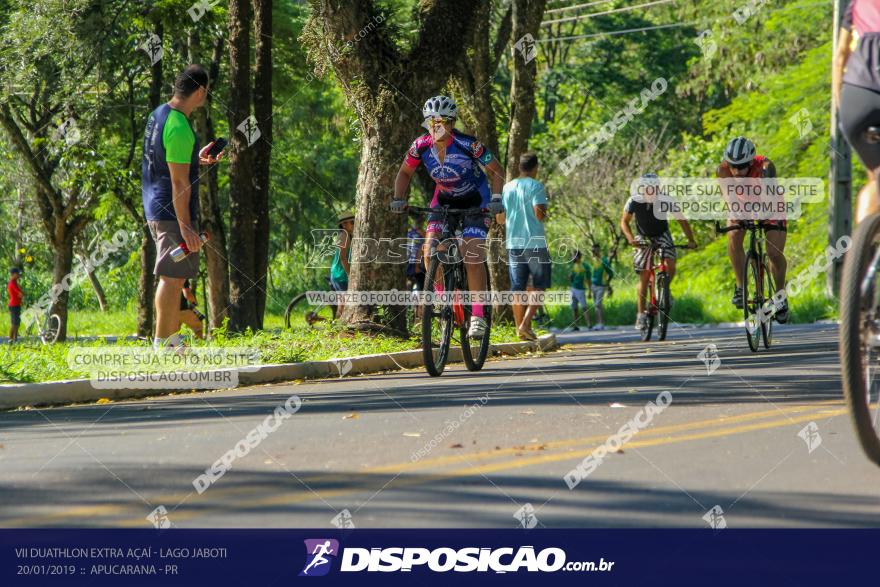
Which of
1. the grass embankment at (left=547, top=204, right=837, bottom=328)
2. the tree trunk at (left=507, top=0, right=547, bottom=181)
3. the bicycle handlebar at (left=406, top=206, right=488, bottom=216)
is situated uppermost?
the tree trunk at (left=507, top=0, right=547, bottom=181)

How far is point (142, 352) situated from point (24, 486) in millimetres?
5144

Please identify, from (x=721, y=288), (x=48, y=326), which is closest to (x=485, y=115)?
(x=721, y=288)

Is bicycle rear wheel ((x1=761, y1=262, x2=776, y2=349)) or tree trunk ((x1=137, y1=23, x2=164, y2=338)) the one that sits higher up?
bicycle rear wheel ((x1=761, y1=262, x2=776, y2=349))

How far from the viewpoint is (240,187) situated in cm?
1941

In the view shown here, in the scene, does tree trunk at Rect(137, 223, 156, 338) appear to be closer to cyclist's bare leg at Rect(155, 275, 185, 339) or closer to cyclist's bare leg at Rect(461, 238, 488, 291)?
cyclist's bare leg at Rect(155, 275, 185, 339)

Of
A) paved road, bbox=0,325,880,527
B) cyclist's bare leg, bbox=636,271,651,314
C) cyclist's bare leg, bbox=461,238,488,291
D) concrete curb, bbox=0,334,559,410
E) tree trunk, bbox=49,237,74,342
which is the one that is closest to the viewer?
paved road, bbox=0,325,880,527

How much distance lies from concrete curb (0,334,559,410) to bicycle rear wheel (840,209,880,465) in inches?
233

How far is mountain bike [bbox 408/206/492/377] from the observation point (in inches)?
403

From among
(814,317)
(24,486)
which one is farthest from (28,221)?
(24,486)

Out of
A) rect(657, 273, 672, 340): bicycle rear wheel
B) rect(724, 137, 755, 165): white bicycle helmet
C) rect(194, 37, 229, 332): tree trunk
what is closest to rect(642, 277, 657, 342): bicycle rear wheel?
rect(657, 273, 672, 340): bicycle rear wheel

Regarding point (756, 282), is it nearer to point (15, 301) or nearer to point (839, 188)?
point (839, 188)

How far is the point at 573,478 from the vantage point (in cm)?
520

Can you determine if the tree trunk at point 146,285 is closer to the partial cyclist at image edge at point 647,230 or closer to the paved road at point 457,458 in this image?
the partial cyclist at image edge at point 647,230

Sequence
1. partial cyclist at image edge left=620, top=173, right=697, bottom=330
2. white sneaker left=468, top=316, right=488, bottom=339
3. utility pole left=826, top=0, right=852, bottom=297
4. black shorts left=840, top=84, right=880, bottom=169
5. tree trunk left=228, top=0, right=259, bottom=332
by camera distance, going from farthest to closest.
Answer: utility pole left=826, top=0, right=852, bottom=297 → tree trunk left=228, top=0, right=259, bottom=332 → partial cyclist at image edge left=620, top=173, right=697, bottom=330 → white sneaker left=468, top=316, right=488, bottom=339 → black shorts left=840, top=84, right=880, bottom=169
